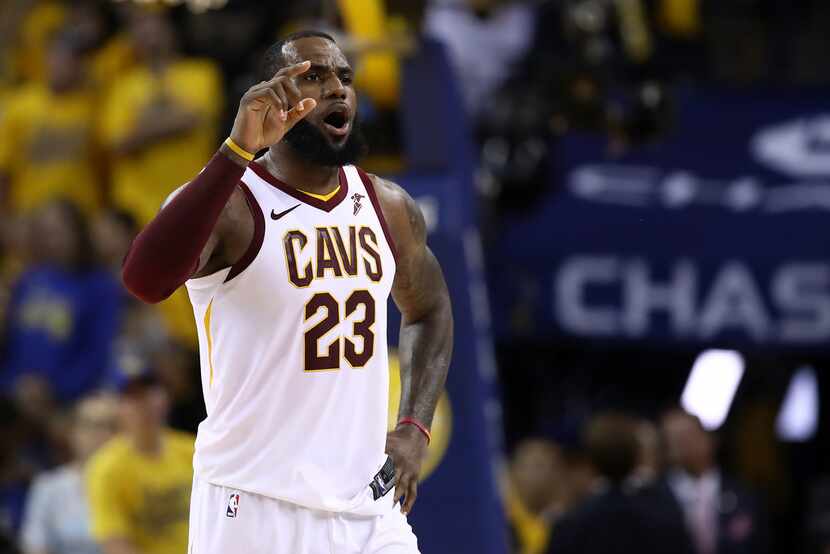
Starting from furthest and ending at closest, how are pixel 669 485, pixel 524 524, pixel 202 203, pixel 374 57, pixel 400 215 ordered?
1. pixel 524 524
2. pixel 669 485
3. pixel 374 57
4. pixel 400 215
5. pixel 202 203

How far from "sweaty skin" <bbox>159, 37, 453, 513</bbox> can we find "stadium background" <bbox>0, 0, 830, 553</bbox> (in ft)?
8.49

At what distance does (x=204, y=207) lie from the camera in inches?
156

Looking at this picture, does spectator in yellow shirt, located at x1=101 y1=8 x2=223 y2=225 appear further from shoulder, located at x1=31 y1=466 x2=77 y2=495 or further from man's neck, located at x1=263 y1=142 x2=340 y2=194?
man's neck, located at x1=263 y1=142 x2=340 y2=194

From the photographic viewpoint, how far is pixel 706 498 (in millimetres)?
9320

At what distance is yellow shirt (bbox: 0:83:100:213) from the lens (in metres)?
11.3

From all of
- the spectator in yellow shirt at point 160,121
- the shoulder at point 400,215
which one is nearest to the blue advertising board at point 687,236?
the spectator in yellow shirt at point 160,121

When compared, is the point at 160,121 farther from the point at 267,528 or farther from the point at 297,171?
the point at 267,528

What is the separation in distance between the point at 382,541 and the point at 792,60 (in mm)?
6499

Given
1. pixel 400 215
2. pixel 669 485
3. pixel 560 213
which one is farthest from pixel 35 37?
pixel 400 215

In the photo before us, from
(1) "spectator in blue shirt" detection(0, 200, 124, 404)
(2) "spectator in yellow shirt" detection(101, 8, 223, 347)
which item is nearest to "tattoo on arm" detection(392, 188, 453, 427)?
(1) "spectator in blue shirt" detection(0, 200, 124, 404)

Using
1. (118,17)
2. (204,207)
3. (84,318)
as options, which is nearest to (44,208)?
(84,318)

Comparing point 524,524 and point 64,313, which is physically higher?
point 64,313

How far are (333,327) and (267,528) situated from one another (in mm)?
543

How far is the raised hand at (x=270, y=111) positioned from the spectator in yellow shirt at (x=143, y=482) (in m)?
4.22
